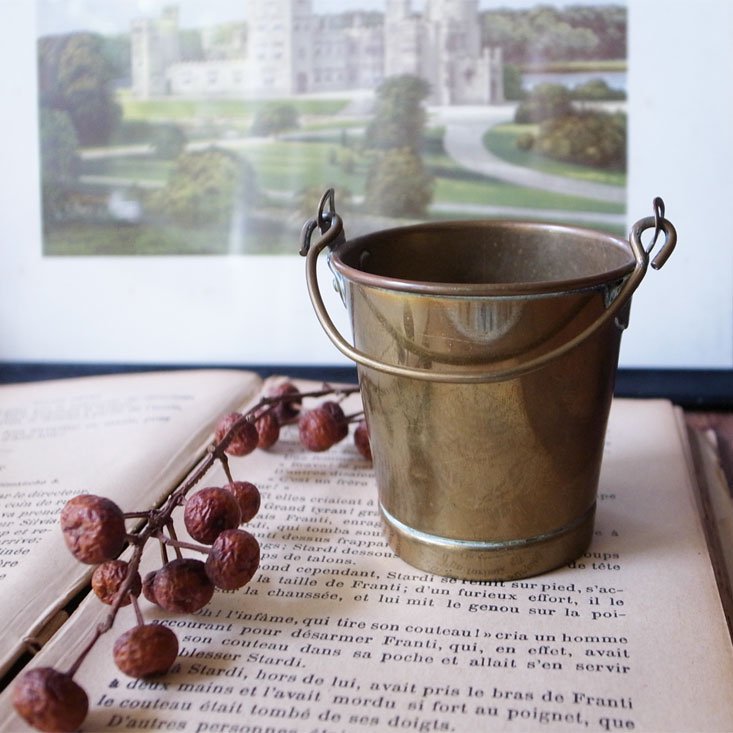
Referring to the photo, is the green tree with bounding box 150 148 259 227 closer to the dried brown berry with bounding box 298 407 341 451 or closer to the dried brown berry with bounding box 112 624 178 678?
the dried brown berry with bounding box 298 407 341 451

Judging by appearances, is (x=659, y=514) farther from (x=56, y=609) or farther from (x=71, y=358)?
(x=71, y=358)

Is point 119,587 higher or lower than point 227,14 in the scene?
lower

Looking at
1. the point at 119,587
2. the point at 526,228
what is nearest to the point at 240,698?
the point at 119,587

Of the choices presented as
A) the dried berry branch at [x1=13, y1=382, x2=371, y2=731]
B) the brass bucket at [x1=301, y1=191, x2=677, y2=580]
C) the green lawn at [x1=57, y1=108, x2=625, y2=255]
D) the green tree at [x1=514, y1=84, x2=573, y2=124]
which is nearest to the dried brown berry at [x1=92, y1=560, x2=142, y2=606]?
the dried berry branch at [x1=13, y1=382, x2=371, y2=731]

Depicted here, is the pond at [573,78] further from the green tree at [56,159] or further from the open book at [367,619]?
the green tree at [56,159]

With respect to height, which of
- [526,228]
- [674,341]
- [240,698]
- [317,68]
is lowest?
[240,698]

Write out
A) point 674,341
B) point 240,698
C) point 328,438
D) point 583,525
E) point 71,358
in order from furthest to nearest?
point 71,358, point 674,341, point 328,438, point 583,525, point 240,698

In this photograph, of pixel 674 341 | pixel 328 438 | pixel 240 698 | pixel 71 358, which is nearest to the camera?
pixel 240 698

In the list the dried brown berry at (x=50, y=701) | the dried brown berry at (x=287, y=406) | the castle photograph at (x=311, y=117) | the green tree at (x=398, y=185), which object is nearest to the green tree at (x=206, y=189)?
the castle photograph at (x=311, y=117)
